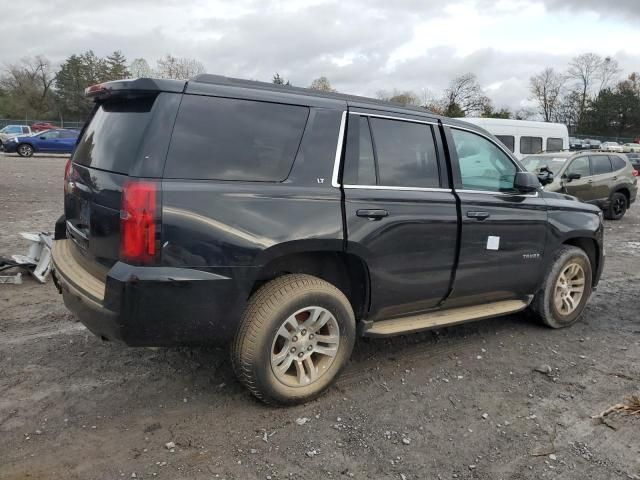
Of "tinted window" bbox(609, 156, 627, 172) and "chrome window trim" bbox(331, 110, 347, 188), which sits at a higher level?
"tinted window" bbox(609, 156, 627, 172)

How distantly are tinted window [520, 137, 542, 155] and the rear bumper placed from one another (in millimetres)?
16455

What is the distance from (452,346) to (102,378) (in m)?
2.70

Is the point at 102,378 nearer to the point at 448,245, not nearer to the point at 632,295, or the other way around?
the point at 448,245

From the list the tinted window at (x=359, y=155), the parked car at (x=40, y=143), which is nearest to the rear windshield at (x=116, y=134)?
the tinted window at (x=359, y=155)

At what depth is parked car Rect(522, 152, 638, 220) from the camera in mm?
11797

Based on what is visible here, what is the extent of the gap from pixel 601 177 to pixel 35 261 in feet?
40.1

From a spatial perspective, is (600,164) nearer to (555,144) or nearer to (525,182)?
(555,144)

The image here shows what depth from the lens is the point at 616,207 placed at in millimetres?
13258

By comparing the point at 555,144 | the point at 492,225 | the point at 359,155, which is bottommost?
the point at 492,225

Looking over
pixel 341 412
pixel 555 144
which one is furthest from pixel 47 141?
pixel 341 412

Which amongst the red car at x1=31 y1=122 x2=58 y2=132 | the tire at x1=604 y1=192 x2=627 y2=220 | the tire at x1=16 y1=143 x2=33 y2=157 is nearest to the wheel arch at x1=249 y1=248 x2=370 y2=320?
the tire at x1=604 y1=192 x2=627 y2=220

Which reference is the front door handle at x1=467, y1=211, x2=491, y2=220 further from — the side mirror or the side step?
the side step

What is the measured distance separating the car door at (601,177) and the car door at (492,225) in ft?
30.4

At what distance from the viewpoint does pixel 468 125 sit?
4.27 m
